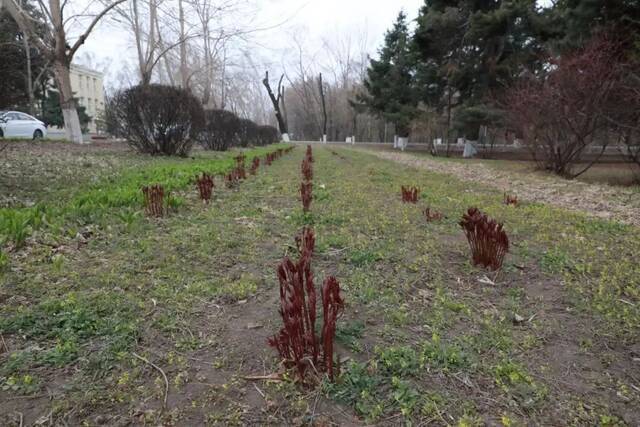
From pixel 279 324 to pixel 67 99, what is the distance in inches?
634

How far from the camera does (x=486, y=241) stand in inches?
116

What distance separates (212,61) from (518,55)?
1861 centimetres

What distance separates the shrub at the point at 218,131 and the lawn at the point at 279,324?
13013 mm

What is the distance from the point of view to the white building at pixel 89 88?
5112 cm

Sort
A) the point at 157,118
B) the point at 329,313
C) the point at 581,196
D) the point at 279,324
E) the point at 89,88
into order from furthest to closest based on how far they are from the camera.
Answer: the point at 89,88 → the point at 157,118 → the point at 581,196 → the point at 279,324 → the point at 329,313

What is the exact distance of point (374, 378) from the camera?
66.2 inches

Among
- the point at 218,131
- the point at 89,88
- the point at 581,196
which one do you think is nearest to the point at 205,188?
the point at 581,196

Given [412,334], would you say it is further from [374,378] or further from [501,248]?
[501,248]

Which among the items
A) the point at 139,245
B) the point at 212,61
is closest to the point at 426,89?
the point at 212,61

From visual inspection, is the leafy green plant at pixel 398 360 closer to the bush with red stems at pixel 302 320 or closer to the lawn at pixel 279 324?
the lawn at pixel 279 324

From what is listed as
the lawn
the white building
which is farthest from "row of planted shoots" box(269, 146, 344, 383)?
the white building

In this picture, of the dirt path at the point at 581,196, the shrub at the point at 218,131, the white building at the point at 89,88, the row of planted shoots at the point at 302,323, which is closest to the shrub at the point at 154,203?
the row of planted shoots at the point at 302,323

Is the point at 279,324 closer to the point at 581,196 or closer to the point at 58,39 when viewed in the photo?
the point at 581,196

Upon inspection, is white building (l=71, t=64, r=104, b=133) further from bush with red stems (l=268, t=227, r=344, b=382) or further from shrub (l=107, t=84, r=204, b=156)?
bush with red stems (l=268, t=227, r=344, b=382)
